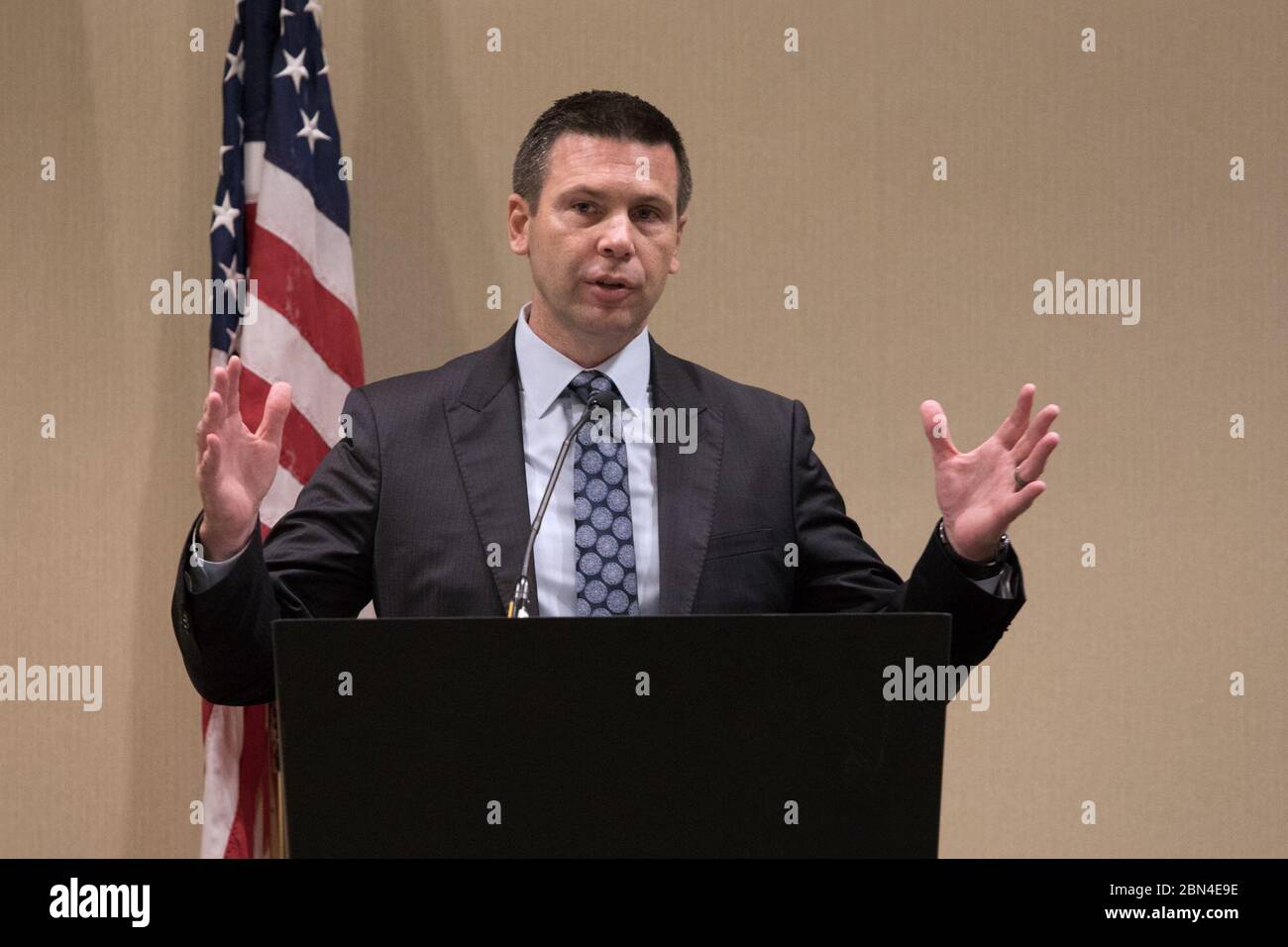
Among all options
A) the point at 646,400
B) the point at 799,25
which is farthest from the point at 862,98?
the point at 646,400

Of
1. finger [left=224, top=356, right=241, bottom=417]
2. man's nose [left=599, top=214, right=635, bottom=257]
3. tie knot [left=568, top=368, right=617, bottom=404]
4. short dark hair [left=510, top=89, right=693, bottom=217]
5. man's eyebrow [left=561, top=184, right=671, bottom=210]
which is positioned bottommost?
finger [left=224, top=356, right=241, bottom=417]

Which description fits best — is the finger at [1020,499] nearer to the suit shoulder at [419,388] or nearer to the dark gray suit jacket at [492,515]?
the dark gray suit jacket at [492,515]

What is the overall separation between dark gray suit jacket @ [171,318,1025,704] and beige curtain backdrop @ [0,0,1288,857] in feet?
3.33

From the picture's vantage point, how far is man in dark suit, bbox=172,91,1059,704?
6.67 feet

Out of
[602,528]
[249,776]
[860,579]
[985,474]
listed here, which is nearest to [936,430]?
[985,474]

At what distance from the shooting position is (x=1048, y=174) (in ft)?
10.8

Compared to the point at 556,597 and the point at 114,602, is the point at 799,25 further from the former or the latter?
the point at 114,602

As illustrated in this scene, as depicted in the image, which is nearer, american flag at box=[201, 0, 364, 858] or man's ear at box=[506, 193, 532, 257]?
man's ear at box=[506, 193, 532, 257]

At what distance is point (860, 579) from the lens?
6.97 ft

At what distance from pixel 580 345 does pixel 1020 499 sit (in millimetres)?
809

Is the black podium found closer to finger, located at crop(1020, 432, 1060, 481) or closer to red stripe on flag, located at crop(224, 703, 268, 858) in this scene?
finger, located at crop(1020, 432, 1060, 481)

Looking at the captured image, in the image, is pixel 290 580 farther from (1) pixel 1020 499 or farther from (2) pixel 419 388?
(1) pixel 1020 499

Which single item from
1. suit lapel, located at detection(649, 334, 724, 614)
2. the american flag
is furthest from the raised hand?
the american flag

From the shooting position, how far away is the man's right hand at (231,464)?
1579mm
